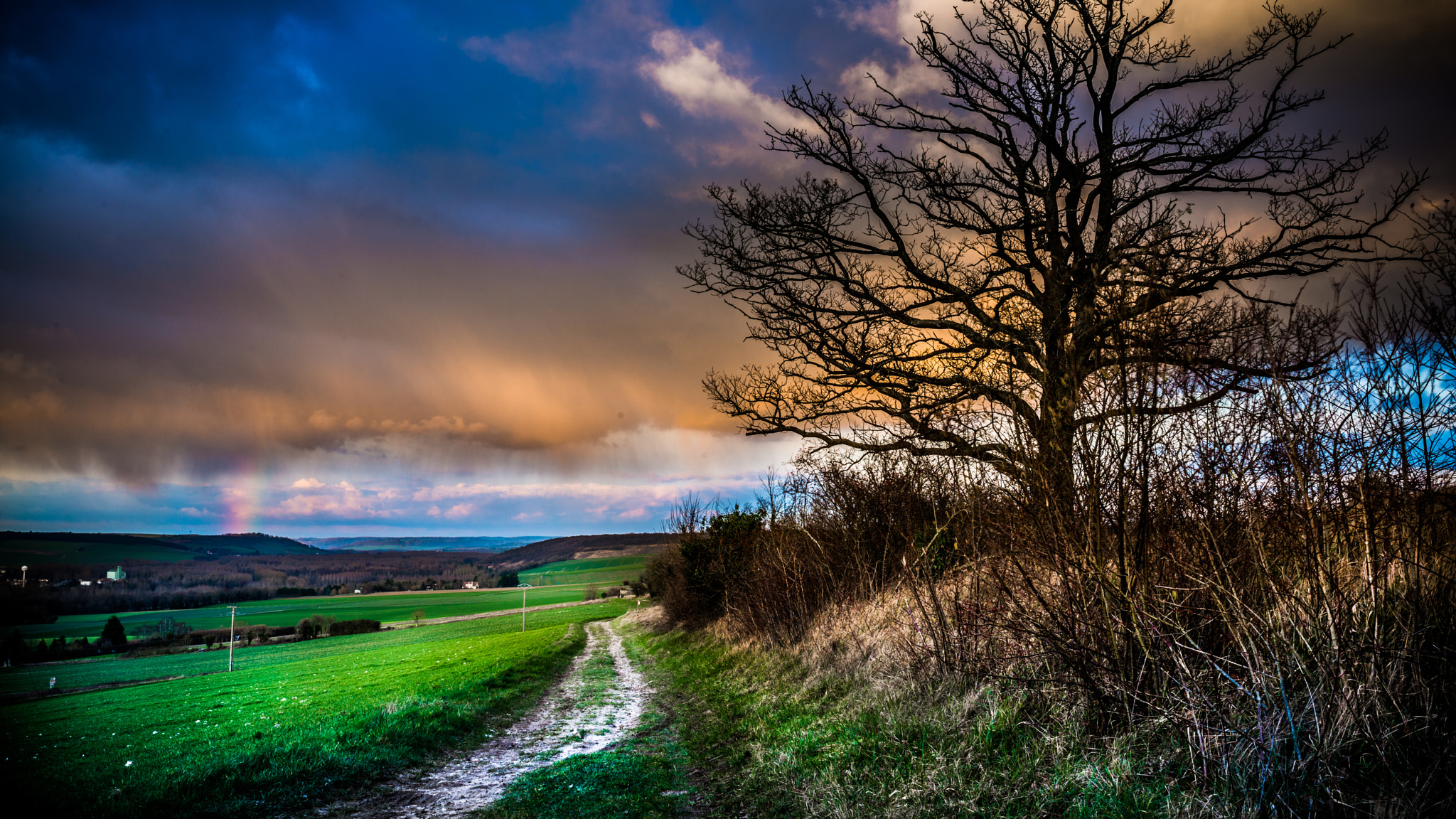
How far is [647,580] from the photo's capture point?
32.5m

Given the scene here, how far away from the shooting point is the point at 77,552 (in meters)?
19.6

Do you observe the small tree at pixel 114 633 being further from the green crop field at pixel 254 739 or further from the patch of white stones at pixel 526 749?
the patch of white stones at pixel 526 749

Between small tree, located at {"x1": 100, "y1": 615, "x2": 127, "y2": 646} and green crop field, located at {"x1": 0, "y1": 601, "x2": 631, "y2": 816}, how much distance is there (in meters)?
63.1

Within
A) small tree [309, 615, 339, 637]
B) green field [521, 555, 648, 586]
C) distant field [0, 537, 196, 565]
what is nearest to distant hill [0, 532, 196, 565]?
distant field [0, 537, 196, 565]

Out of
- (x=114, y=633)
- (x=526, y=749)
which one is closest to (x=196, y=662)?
(x=114, y=633)

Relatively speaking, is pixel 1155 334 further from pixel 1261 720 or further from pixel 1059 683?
pixel 1059 683

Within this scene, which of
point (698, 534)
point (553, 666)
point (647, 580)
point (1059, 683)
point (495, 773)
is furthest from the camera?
point (647, 580)

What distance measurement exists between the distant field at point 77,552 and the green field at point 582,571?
78.5 metres

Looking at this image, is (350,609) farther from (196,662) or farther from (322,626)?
(196,662)

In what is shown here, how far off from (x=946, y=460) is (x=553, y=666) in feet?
55.0

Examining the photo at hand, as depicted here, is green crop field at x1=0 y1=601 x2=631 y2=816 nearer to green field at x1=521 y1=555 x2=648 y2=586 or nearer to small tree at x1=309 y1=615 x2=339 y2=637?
small tree at x1=309 y1=615 x2=339 y2=637

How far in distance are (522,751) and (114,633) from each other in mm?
84877

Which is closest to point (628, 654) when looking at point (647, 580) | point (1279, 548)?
point (647, 580)

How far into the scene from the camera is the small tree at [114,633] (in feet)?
210
